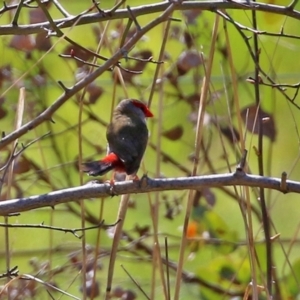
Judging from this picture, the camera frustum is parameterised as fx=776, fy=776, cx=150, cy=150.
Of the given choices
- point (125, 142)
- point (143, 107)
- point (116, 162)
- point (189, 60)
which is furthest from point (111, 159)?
point (189, 60)

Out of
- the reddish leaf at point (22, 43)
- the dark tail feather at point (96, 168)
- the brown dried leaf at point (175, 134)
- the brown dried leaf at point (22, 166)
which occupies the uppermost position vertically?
the reddish leaf at point (22, 43)

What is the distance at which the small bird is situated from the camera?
6.94 feet

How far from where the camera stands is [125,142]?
2324 mm

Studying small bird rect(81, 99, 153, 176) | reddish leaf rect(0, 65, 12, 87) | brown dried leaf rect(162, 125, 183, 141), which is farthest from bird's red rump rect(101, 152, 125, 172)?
reddish leaf rect(0, 65, 12, 87)

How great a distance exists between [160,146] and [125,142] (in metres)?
0.20

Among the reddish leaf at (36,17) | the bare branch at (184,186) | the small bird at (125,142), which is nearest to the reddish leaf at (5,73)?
the reddish leaf at (36,17)

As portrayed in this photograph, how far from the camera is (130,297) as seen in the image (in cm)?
269

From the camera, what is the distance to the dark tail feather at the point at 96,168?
2.03 meters

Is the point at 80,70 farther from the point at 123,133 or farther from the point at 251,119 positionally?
the point at 251,119

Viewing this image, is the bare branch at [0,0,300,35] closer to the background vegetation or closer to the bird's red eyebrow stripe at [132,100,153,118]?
the background vegetation

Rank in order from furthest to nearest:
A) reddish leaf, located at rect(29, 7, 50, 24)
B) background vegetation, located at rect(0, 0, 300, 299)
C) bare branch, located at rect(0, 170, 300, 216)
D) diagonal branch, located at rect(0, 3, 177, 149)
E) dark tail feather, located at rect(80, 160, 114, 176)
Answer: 1. reddish leaf, located at rect(29, 7, 50, 24)
2. dark tail feather, located at rect(80, 160, 114, 176)
3. background vegetation, located at rect(0, 0, 300, 299)
4. bare branch, located at rect(0, 170, 300, 216)
5. diagonal branch, located at rect(0, 3, 177, 149)

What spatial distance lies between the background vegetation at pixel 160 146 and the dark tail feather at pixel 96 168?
0.28ft

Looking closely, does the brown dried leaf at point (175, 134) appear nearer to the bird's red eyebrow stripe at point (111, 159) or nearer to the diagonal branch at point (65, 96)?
the bird's red eyebrow stripe at point (111, 159)

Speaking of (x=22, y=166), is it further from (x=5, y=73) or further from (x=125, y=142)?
(x=125, y=142)
